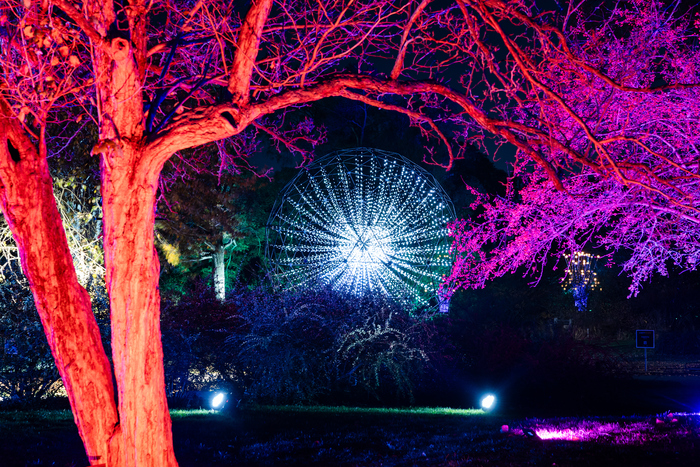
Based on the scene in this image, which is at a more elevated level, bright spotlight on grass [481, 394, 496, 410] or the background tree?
the background tree

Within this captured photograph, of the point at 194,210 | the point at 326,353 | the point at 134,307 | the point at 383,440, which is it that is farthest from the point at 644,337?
the point at 134,307

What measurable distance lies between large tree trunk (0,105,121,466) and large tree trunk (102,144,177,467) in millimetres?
212

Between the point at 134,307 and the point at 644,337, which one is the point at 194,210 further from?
the point at 644,337

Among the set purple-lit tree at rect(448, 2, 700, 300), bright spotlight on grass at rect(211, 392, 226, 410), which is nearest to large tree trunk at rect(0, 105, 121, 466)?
purple-lit tree at rect(448, 2, 700, 300)

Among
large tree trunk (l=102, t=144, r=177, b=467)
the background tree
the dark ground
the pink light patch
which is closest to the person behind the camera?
large tree trunk (l=102, t=144, r=177, b=467)

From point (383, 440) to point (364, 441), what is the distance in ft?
0.92

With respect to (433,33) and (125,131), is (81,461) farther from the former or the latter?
(433,33)

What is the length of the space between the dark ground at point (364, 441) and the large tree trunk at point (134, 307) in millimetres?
2597

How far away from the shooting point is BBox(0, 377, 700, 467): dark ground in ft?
20.9

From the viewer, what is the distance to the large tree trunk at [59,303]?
192 inches

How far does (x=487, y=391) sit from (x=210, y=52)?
10717mm

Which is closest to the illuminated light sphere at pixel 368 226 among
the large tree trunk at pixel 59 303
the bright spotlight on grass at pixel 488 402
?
the bright spotlight on grass at pixel 488 402

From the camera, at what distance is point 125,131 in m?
4.97

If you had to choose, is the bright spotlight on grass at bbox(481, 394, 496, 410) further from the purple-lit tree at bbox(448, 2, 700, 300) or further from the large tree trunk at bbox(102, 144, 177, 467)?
the large tree trunk at bbox(102, 144, 177, 467)
